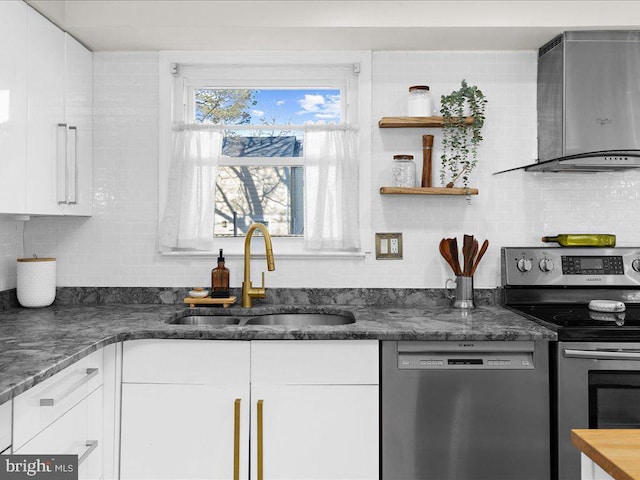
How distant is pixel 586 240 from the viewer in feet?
9.02

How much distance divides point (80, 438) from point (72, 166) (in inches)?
48.7

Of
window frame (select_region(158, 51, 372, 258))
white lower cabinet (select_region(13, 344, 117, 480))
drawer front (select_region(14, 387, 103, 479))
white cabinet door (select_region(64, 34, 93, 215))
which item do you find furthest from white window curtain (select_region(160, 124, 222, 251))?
drawer front (select_region(14, 387, 103, 479))

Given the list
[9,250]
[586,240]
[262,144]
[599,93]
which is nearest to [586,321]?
[586,240]

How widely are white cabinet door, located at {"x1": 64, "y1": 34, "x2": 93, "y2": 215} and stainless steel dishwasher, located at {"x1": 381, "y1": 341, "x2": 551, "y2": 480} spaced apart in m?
1.69

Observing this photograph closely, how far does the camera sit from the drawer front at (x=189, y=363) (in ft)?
7.16

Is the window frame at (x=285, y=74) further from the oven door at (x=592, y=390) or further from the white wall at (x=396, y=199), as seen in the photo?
the oven door at (x=592, y=390)

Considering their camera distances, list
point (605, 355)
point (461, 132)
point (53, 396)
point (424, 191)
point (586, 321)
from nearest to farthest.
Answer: point (53, 396), point (605, 355), point (586, 321), point (424, 191), point (461, 132)

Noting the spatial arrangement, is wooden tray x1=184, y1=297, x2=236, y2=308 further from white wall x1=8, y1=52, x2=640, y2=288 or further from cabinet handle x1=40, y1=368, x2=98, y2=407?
cabinet handle x1=40, y1=368, x2=98, y2=407

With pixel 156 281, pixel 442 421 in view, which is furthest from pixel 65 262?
pixel 442 421

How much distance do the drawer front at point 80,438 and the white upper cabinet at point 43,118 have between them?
77cm

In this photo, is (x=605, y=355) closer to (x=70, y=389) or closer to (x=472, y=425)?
(x=472, y=425)

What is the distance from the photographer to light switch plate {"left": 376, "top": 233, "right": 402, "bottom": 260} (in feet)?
9.37

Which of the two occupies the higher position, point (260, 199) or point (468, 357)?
point (260, 199)

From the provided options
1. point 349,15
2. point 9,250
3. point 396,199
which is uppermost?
point 349,15
